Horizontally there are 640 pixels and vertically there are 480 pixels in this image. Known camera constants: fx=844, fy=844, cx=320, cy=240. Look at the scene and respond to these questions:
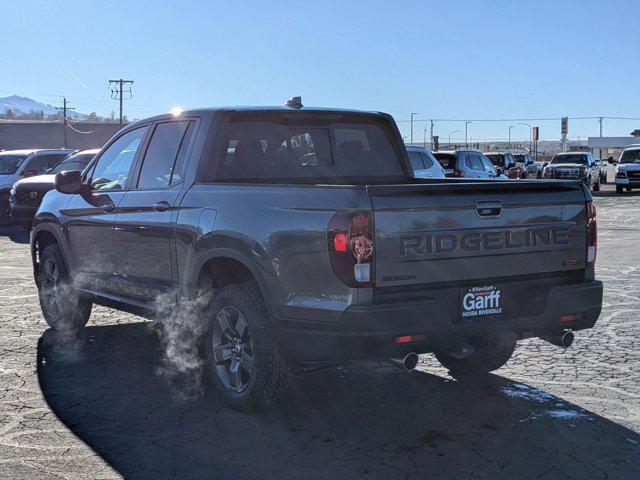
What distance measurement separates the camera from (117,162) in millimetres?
7004

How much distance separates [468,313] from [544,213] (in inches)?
33.6

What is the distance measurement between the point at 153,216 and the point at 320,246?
1.95 metres

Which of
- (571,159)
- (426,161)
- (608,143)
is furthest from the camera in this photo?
(608,143)

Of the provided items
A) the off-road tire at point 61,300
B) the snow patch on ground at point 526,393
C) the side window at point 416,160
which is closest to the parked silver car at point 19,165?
the side window at point 416,160

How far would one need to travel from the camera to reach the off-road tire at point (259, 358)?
198 inches

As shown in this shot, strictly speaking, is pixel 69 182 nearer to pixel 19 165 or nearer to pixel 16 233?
pixel 16 233

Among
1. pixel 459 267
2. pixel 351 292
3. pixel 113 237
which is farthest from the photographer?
pixel 113 237

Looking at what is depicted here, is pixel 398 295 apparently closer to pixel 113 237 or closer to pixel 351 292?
pixel 351 292

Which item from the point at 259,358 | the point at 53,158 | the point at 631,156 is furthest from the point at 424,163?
the point at 631,156

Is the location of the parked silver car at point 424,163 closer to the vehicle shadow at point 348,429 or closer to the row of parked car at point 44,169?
the row of parked car at point 44,169

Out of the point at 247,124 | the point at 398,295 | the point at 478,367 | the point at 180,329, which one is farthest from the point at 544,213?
the point at 180,329

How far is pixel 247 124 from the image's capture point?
6.04 meters

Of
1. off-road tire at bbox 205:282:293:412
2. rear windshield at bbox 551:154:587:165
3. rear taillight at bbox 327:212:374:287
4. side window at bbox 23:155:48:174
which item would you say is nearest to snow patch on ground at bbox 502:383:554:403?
off-road tire at bbox 205:282:293:412

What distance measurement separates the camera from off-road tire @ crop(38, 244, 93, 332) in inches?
299
